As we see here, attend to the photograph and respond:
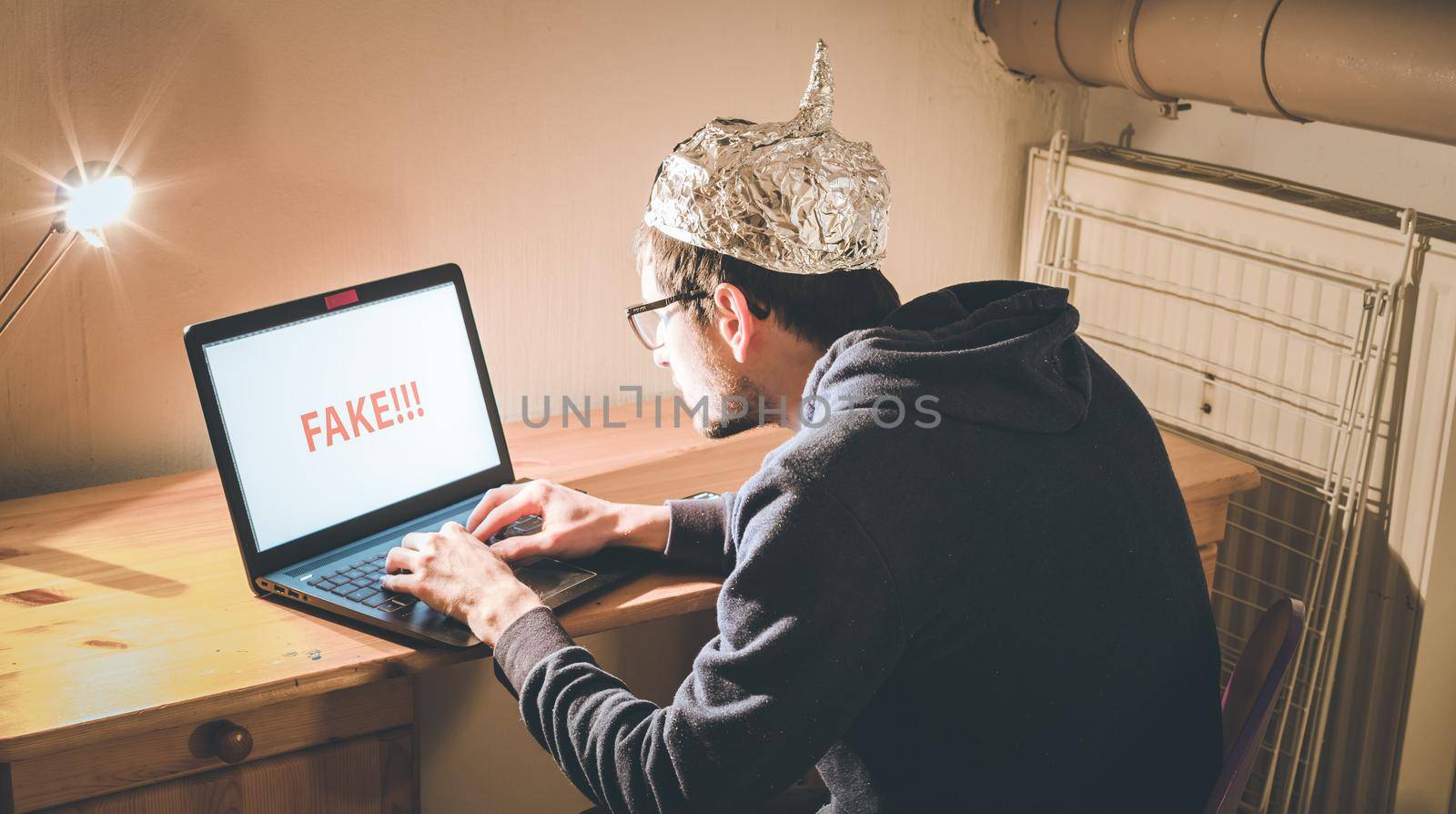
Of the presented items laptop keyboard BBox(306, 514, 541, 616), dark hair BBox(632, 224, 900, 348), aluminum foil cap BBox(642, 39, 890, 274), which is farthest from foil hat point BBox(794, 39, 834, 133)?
laptop keyboard BBox(306, 514, 541, 616)

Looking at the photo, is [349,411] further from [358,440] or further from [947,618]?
[947,618]

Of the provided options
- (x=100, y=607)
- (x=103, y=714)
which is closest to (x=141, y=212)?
(x=100, y=607)

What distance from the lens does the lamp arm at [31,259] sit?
4.32ft

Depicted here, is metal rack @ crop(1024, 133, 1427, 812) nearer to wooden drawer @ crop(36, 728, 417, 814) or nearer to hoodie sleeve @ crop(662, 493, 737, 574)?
hoodie sleeve @ crop(662, 493, 737, 574)

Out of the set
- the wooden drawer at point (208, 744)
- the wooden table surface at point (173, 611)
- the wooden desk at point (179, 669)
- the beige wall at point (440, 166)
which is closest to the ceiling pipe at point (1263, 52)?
the beige wall at point (440, 166)

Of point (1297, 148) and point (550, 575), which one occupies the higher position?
point (1297, 148)

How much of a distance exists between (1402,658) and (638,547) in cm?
106

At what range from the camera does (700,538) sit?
1.32m

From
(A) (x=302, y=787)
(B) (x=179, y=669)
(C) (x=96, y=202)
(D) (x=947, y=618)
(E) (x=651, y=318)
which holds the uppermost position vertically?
(C) (x=96, y=202)

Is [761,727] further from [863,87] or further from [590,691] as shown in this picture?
[863,87]

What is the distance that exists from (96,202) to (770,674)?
1.00 m

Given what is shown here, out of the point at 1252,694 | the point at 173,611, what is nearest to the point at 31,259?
the point at 173,611

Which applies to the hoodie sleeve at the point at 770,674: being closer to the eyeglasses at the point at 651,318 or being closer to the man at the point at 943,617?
the man at the point at 943,617

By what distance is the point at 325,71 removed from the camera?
1.54m
